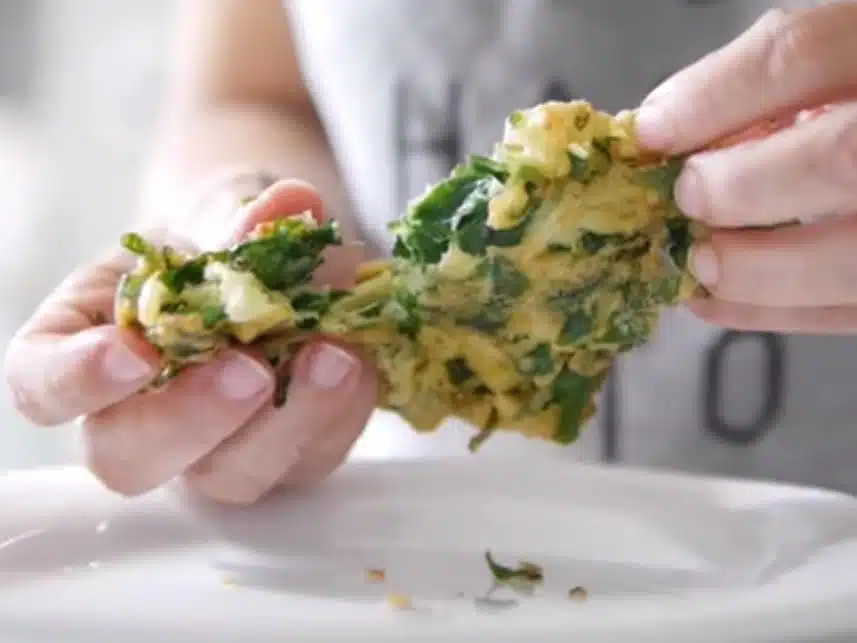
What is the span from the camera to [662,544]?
1.64 ft

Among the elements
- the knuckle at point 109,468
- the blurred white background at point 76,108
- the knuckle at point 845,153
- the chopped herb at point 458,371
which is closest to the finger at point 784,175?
the knuckle at point 845,153

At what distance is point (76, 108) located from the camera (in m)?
1.08

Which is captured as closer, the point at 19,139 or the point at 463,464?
the point at 463,464

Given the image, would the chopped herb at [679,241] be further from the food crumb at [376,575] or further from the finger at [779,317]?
the food crumb at [376,575]

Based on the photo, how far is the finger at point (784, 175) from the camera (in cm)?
39

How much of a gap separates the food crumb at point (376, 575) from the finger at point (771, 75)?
0.18m

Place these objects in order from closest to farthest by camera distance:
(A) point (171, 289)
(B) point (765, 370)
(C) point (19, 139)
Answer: (A) point (171, 289), (B) point (765, 370), (C) point (19, 139)

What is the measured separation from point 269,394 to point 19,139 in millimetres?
695

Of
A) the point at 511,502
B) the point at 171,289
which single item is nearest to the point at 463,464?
the point at 511,502

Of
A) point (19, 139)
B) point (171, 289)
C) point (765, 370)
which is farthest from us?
point (19, 139)

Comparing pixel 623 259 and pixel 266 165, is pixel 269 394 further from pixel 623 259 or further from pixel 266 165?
pixel 266 165

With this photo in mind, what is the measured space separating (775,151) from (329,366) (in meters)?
0.17

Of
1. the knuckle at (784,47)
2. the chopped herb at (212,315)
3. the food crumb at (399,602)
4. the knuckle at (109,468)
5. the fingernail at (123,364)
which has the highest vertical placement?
the knuckle at (784,47)

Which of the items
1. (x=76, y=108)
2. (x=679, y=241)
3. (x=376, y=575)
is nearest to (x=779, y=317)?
(x=679, y=241)
